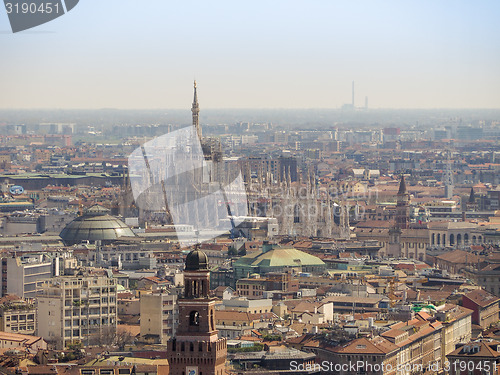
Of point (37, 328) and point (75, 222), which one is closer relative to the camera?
point (37, 328)

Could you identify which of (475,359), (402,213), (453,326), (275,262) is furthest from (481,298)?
(402,213)

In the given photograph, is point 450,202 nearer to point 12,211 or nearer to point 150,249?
point 12,211

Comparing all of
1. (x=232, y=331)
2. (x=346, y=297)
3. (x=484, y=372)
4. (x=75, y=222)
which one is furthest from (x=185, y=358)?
(x=75, y=222)

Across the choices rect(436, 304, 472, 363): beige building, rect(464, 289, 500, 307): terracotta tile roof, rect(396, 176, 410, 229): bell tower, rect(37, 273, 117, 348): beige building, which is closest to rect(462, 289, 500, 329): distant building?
rect(464, 289, 500, 307): terracotta tile roof

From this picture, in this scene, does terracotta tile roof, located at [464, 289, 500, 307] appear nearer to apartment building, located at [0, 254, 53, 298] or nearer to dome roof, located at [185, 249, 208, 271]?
apartment building, located at [0, 254, 53, 298]

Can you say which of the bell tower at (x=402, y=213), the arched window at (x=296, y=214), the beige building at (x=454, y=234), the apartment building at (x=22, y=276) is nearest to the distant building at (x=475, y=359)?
the apartment building at (x=22, y=276)

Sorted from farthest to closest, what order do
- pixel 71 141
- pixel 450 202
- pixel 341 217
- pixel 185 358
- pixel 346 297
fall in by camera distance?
pixel 71 141
pixel 450 202
pixel 341 217
pixel 346 297
pixel 185 358

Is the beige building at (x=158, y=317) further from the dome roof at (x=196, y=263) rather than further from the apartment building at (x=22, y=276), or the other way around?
the dome roof at (x=196, y=263)
